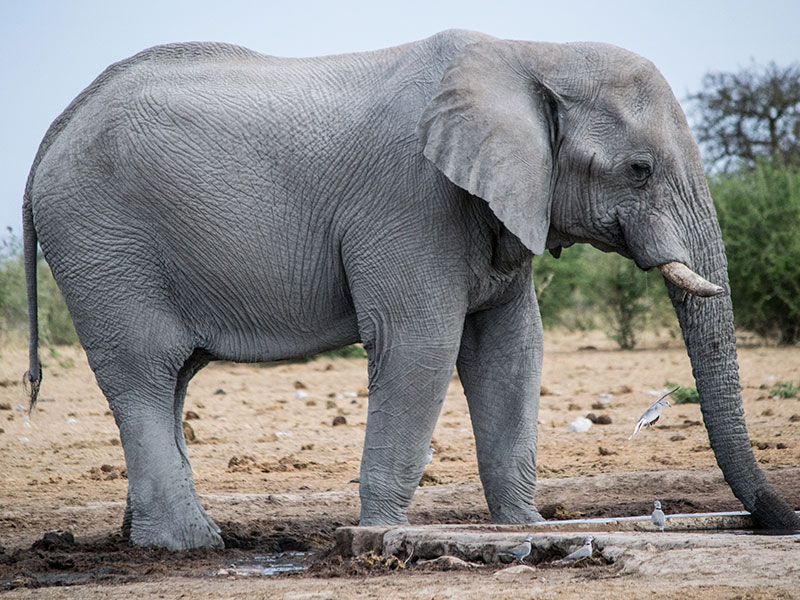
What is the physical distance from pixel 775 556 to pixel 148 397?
10.8 ft

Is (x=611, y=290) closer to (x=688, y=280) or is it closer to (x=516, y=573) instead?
(x=688, y=280)

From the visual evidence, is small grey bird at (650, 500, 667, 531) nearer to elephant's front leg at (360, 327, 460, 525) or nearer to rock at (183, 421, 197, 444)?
elephant's front leg at (360, 327, 460, 525)

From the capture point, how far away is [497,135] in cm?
531

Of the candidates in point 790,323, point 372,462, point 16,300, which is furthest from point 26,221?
point 790,323

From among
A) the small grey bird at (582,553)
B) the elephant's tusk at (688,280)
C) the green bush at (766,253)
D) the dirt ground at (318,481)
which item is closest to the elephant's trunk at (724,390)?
the elephant's tusk at (688,280)

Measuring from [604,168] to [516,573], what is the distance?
2038mm

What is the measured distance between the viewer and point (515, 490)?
608 centimetres

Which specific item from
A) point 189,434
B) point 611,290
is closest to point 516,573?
point 189,434

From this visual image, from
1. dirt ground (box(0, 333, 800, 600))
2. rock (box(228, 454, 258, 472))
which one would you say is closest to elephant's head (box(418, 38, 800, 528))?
dirt ground (box(0, 333, 800, 600))

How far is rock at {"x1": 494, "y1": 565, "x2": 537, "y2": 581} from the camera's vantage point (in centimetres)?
427

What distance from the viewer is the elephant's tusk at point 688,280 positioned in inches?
204

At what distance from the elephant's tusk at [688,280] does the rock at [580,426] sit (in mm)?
5178

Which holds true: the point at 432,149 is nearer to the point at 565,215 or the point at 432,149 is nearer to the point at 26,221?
the point at 565,215

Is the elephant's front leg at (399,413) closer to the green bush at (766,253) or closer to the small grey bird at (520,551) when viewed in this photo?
the small grey bird at (520,551)
